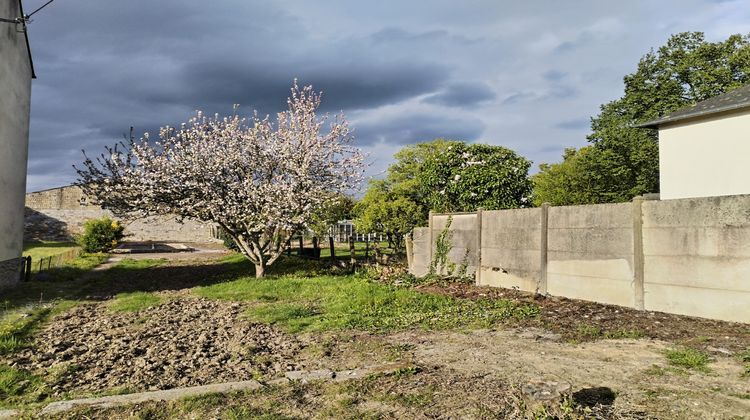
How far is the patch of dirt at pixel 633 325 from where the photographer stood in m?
6.15

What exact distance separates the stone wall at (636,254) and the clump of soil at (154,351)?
5.68 metres

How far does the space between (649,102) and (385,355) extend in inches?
1173

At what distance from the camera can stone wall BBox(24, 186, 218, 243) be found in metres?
40.3

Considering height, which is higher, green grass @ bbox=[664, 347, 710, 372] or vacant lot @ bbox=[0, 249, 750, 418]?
green grass @ bbox=[664, 347, 710, 372]

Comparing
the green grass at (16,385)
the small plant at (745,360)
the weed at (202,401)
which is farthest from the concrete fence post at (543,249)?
the green grass at (16,385)

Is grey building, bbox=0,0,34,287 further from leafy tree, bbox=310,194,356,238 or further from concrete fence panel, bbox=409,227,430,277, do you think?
concrete fence panel, bbox=409,227,430,277

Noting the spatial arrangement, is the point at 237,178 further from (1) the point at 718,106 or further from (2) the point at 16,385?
(1) the point at 718,106

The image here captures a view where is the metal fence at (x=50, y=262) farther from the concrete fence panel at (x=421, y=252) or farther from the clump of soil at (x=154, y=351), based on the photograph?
the concrete fence panel at (x=421, y=252)

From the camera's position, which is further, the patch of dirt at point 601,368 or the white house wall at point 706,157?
the white house wall at point 706,157

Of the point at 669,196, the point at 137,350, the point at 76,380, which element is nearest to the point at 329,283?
the point at 137,350

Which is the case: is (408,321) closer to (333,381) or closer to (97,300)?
(333,381)

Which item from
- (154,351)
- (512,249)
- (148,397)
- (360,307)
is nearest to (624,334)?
(512,249)

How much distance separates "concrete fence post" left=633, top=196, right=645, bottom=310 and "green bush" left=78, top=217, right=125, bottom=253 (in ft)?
84.5

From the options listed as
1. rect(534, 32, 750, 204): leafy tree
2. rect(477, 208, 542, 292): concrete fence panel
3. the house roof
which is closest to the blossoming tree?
rect(477, 208, 542, 292): concrete fence panel
